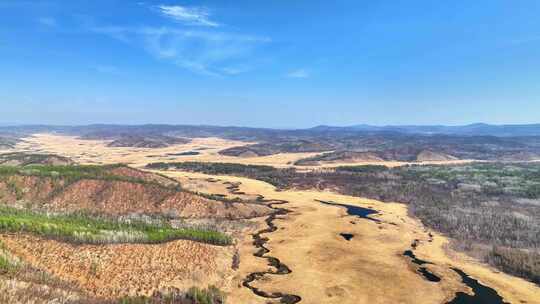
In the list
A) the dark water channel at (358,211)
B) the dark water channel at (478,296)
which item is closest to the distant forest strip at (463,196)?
the dark water channel at (478,296)

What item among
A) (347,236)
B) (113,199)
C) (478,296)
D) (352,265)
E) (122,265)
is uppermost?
(113,199)

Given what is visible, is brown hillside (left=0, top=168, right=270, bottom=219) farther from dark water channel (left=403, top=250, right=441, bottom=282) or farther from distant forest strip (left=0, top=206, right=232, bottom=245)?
dark water channel (left=403, top=250, right=441, bottom=282)

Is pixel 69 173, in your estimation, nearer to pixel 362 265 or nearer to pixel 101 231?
pixel 101 231

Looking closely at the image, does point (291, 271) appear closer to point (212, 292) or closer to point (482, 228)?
point (212, 292)

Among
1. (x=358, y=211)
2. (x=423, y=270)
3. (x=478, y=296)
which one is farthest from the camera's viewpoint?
(x=358, y=211)

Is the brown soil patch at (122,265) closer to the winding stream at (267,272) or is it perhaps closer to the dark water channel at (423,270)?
the winding stream at (267,272)

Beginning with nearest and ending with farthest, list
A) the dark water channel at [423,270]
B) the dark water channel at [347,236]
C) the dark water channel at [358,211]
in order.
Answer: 1. the dark water channel at [423,270]
2. the dark water channel at [347,236]
3. the dark water channel at [358,211]

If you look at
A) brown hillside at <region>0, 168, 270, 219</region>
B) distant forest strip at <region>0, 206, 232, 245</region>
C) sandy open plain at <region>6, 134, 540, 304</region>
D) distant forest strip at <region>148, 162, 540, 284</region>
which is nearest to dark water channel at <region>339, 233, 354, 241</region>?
sandy open plain at <region>6, 134, 540, 304</region>

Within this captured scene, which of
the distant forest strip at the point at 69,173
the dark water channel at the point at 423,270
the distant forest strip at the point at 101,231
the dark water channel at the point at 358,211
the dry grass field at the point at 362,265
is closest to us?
the dry grass field at the point at 362,265

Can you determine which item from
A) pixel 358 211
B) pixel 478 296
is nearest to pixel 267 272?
pixel 478 296
